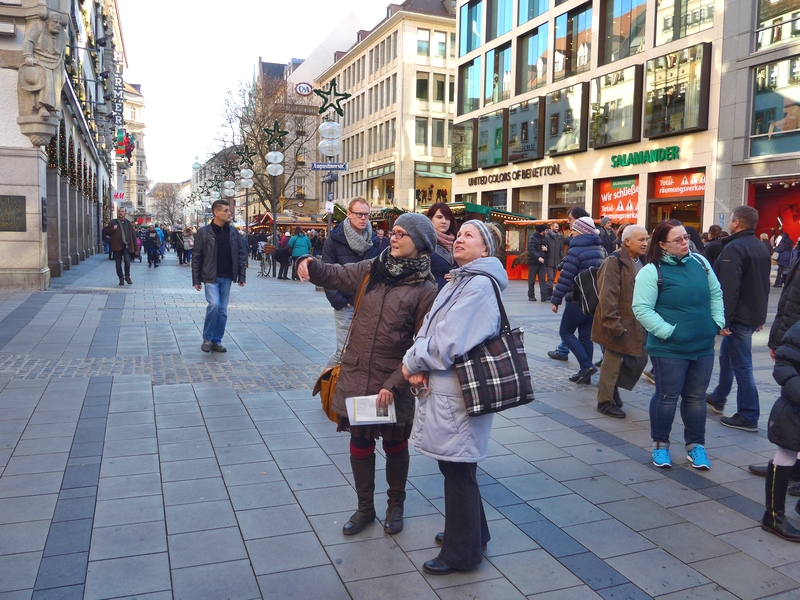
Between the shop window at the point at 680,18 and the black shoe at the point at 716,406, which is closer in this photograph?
the black shoe at the point at 716,406

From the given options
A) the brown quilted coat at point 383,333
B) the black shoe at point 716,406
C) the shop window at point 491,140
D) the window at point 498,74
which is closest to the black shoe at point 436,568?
the brown quilted coat at point 383,333

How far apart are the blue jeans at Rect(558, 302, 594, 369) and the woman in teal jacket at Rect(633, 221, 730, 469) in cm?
266

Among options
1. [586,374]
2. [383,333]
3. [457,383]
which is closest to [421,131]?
[586,374]

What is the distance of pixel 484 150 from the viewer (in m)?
41.3

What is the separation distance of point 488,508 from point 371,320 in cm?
149

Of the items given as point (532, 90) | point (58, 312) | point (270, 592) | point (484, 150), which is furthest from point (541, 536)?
point (484, 150)

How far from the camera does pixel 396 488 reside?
12.8 ft

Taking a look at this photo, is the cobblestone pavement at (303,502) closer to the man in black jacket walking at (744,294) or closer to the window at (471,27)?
the man in black jacket walking at (744,294)

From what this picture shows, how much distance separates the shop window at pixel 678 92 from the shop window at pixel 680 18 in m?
0.78

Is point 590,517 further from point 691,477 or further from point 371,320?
point 371,320

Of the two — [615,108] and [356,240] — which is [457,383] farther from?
[615,108]

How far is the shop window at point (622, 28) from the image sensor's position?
94.9 feet

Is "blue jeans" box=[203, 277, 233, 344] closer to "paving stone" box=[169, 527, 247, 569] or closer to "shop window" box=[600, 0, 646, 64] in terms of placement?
"paving stone" box=[169, 527, 247, 569]

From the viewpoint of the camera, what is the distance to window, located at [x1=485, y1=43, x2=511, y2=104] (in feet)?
128
